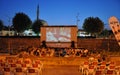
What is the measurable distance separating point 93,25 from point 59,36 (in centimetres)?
2337

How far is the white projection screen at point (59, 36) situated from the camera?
27.0m

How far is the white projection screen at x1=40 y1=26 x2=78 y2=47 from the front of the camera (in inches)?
1063

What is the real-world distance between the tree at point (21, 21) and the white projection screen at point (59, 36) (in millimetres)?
22180

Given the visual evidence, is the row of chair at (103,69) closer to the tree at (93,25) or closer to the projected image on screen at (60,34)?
the projected image on screen at (60,34)

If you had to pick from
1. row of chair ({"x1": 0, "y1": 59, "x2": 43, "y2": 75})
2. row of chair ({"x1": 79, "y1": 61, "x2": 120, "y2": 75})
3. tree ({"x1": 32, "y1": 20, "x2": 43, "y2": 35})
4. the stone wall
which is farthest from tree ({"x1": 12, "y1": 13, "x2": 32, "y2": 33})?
row of chair ({"x1": 0, "y1": 59, "x2": 43, "y2": 75})

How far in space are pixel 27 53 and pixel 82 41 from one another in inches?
450

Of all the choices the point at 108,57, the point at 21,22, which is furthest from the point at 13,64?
the point at 21,22

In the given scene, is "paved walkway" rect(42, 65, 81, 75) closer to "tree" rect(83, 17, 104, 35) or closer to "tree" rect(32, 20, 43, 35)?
"tree" rect(83, 17, 104, 35)

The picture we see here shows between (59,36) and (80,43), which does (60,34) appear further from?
(80,43)

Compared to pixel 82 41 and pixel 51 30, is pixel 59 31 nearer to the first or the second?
pixel 51 30

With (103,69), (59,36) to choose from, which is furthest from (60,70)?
(59,36)

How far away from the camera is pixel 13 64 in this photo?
42.5 ft

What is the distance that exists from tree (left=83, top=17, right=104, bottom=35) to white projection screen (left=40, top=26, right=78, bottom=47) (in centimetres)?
2227

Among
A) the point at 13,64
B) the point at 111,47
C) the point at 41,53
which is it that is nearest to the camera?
the point at 13,64
